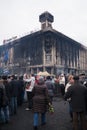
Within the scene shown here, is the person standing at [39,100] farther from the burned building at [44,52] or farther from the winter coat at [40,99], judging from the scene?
the burned building at [44,52]

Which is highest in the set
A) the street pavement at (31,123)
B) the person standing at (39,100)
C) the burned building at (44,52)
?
the burned building at (44,52)

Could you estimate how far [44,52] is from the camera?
4516 centimetres

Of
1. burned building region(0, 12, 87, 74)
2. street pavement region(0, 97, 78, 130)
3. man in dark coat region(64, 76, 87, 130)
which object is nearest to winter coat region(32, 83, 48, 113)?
street pavement region(0, 97, 78, 130)

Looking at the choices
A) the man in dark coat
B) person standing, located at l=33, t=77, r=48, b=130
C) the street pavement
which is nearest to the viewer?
the man in dark coat

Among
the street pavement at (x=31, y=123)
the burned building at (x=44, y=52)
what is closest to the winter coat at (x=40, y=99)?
the street pavement at (x=31, y=123)

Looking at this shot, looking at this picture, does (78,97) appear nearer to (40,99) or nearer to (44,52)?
(40,99)

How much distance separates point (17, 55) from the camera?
2089 inches

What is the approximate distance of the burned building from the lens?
147 feet

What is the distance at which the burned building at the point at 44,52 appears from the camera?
44938 mm

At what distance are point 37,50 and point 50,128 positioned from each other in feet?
132

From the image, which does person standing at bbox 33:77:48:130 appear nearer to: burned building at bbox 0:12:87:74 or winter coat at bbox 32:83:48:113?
winter coat at bbox 32:83:48:113

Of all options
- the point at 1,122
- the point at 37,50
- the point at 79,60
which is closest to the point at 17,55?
the point at 37,50

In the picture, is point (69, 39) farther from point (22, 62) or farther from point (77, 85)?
point (77, 85)

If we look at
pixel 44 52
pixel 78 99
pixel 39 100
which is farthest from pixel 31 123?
pixel 44 52
